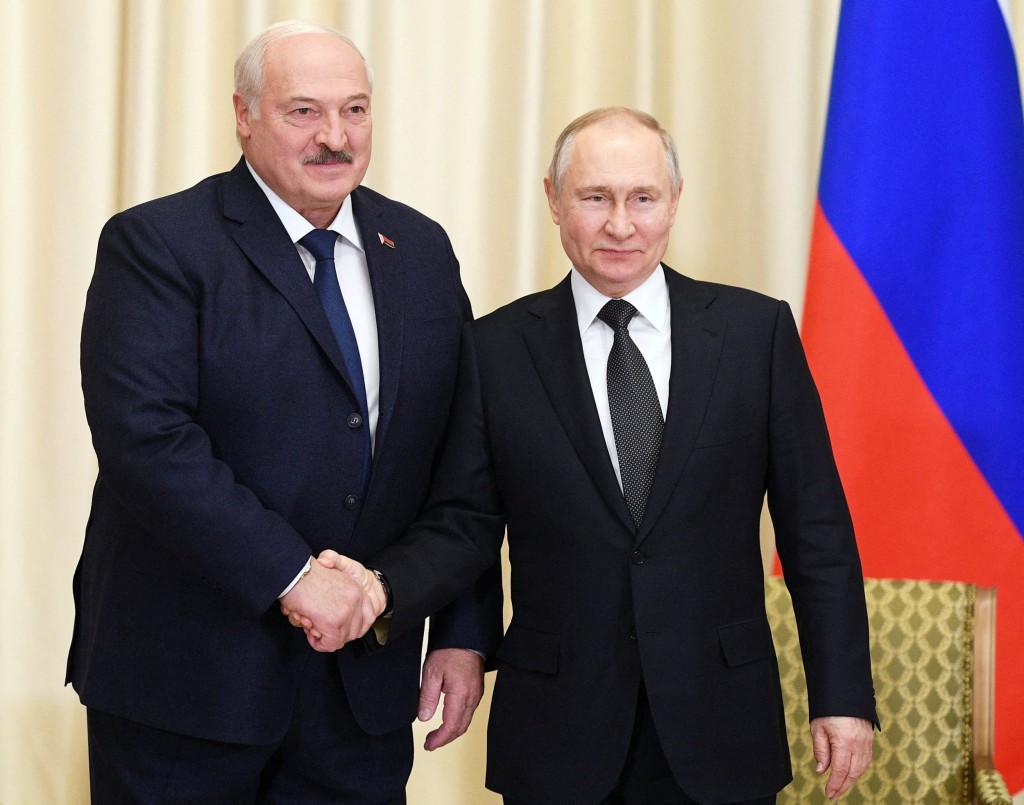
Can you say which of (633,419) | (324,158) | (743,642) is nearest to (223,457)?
(324,158)

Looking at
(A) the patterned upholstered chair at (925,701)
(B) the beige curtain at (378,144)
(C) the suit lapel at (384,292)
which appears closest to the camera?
(C) the suit lapel at (384,292)

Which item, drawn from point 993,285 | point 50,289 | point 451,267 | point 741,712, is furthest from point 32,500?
point 993,285

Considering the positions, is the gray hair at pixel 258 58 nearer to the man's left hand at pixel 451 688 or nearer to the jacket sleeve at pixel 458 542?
the jacket sleeve at pixel 458 542

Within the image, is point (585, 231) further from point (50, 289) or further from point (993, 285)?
point (50, 289)

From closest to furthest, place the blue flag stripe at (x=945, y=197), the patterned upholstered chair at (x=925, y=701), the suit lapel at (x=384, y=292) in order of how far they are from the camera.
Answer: the suit lapel at (x=384, y=292)
the patterned upholstered chair at (x=925, y=701)
the blue flag stripe at (x=945, y=197)

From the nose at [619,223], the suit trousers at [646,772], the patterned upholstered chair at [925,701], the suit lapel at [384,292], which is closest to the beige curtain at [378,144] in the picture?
the patterned upholstered chair at [925,701]

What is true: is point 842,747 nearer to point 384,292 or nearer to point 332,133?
point 384,292

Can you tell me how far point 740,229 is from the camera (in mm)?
4004

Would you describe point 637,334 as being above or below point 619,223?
below

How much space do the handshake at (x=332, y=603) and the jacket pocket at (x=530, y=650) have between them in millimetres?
249

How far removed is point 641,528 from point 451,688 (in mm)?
539

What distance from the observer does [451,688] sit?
2475 mm

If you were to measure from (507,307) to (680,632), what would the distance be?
0.71 metres

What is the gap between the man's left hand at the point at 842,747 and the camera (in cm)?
227
